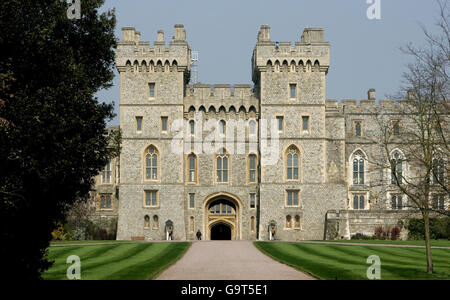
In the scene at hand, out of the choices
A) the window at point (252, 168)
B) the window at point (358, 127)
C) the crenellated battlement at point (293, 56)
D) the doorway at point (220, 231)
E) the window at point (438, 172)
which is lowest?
the doorway at point (220, 231)

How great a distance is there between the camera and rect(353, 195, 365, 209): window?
2088 inches

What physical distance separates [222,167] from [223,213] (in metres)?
3.60

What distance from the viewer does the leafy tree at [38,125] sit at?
1593 cm

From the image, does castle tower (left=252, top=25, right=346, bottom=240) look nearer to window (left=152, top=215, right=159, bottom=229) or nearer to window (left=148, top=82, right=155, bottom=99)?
window (left=152, top=215, right=159, bottom=229)

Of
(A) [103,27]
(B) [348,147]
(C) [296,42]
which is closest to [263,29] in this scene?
(C) [296,42]

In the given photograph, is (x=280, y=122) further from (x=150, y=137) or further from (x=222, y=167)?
(x=150, y=137)

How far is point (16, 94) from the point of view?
53.5ft

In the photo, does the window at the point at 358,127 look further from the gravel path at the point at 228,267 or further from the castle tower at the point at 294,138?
the gravel path at the point at 228,267

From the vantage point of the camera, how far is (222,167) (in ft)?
158

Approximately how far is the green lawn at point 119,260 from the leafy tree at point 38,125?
3.33 meters

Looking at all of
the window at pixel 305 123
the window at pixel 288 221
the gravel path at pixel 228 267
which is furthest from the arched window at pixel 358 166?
the gravel path at pixel 228 267

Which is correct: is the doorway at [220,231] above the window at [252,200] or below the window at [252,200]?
below
